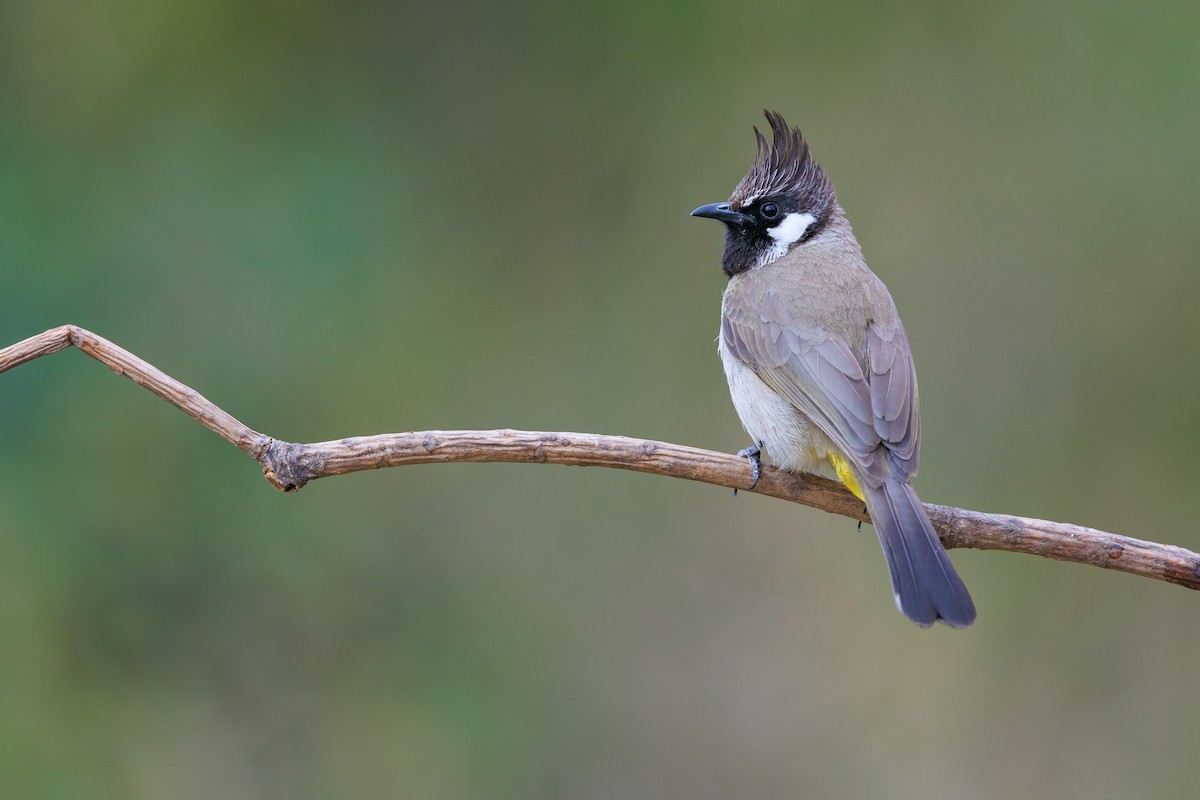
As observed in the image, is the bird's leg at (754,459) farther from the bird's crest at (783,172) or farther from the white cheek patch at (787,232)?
the bird's crest at (783,172)

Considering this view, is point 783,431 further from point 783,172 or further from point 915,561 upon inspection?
point 783,172

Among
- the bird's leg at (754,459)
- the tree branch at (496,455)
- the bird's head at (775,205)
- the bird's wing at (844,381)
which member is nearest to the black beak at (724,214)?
the bird's head at (775,205)

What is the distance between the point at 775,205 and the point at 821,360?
31.7 inches

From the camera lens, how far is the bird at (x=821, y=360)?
2820 millimetres

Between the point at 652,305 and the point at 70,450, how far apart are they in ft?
8.53

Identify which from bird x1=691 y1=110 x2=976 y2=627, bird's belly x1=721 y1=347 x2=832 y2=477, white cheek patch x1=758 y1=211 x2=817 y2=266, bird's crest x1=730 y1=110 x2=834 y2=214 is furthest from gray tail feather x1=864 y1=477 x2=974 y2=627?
bird's crest x1=730 y1=110 x2=834 y2=214

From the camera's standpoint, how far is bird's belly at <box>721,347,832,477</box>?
3197 millimetres

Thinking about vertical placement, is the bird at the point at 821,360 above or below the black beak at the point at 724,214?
below

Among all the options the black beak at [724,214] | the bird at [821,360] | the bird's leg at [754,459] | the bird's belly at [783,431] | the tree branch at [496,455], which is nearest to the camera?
the tree branch at [496,455]

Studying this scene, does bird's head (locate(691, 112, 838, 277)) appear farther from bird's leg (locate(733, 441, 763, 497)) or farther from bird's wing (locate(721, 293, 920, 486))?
bird's leg (locate(733, 441, 763, 497))

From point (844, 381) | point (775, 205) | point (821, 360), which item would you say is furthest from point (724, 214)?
point (844, 381)

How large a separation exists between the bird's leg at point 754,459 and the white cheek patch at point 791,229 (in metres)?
0.87

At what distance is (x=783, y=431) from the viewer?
3.24 metres

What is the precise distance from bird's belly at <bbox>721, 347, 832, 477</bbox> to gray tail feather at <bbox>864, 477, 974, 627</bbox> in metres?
0.28
